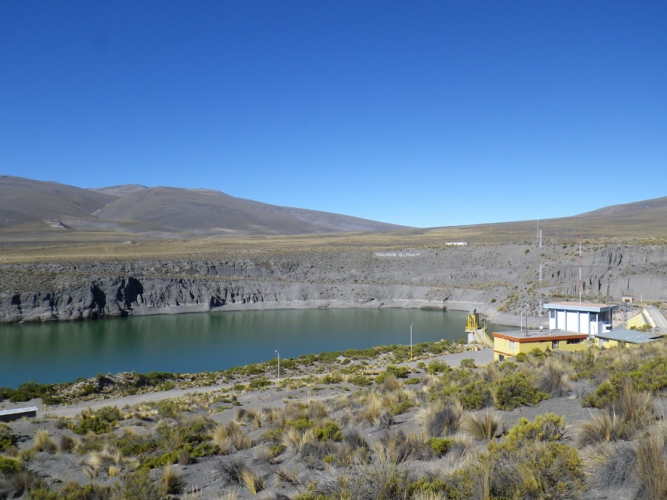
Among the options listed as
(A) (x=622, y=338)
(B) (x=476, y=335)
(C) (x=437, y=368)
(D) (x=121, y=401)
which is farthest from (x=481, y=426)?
(B) (x=476, y=335)

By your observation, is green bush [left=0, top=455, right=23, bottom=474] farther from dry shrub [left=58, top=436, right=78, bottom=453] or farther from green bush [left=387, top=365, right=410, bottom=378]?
green bush [left=387, top=365, right=410, bottom=378]

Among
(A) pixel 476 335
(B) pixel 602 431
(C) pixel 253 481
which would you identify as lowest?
(A) pixel 476 335

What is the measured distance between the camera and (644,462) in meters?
5.21

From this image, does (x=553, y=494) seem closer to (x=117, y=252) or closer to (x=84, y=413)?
(x=84, y=413)

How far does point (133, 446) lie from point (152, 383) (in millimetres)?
14803

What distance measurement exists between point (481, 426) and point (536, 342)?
50.6ft

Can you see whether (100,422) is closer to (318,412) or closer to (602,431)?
(318,412)

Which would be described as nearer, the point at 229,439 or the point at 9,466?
the point at 9,466

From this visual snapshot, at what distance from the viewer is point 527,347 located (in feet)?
71.2

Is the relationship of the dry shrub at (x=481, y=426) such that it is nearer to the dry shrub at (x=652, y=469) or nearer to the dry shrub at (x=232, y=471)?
the dry shrub at (x=652, y=469)

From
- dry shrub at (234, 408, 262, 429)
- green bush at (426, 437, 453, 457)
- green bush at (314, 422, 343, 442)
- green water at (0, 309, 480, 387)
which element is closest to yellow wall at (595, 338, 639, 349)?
dry shrub at (234, 408, 262, 429)

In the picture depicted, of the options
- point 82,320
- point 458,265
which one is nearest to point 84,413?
point 82,320

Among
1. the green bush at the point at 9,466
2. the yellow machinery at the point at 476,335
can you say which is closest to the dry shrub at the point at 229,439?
the green bush at the point at 9,466

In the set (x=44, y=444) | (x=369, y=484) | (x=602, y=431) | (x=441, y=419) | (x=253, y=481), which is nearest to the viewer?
(x=369, y=484)
